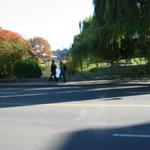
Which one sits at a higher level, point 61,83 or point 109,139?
point 61,83

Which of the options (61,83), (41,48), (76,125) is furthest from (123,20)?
(41,48)

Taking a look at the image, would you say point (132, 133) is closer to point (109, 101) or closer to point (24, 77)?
point (109, 101)

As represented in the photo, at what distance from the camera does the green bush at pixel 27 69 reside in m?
34.0

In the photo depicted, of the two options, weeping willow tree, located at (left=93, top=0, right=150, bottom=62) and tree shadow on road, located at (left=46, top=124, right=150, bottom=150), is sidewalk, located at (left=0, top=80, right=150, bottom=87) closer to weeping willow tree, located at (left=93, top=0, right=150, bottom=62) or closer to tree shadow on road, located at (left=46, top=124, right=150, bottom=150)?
weeping willow tree, located at (left=93, top=0, right=150, bottom=62)

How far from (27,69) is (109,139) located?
2421 centimetres

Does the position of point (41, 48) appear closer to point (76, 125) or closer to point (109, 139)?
point (76, 125)

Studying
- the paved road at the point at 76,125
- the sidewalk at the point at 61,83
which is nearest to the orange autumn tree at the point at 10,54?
the sidewalk at the point at 61,83

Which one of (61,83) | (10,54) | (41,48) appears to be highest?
(41,48)

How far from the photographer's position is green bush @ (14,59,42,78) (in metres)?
34.0

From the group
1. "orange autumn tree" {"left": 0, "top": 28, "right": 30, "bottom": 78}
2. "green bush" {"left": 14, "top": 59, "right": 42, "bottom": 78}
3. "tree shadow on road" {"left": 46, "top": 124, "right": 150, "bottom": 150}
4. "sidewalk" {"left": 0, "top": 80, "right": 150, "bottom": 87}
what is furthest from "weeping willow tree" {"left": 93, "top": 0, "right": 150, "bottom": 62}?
"tree shadow on road" {"left": 46, "top": 124, "right": 150, "bottom": 150}

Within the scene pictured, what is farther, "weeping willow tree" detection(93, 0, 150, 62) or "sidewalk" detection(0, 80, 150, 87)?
"weeping willow tree" detection(93, 0, 150, 62)

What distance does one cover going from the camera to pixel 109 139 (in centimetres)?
1045

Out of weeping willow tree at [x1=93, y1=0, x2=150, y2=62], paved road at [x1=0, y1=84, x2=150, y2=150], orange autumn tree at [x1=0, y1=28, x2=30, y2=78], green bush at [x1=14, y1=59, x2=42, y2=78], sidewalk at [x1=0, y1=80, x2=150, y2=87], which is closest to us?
paved road at [x1=0, y1=84, x2=150, y2=150]

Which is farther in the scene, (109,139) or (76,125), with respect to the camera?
(76,125)
